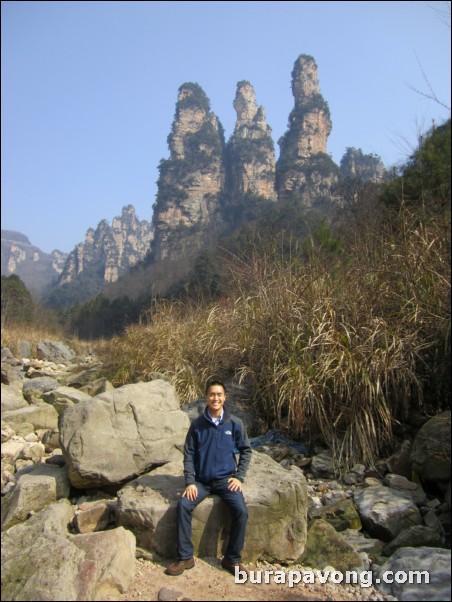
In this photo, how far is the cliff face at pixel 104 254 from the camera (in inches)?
3536

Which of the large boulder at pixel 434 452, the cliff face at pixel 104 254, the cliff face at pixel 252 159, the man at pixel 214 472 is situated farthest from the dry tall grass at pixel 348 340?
the cliff face at pixel 104 254

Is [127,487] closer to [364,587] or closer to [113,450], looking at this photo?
[113,450]

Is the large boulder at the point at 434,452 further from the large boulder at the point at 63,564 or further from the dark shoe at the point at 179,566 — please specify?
the large boulder at the point at 63,564

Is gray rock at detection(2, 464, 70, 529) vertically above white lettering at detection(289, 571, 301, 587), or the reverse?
gray rock at detection(2, 464, 70, 529)

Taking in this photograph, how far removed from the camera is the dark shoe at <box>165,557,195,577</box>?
2389 millimetres

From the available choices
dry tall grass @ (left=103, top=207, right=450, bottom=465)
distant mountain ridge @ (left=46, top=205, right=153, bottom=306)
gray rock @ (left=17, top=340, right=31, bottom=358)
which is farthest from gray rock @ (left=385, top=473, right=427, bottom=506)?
distant mountain ridge @ (left=46, top=205, right=153, bottom=306)

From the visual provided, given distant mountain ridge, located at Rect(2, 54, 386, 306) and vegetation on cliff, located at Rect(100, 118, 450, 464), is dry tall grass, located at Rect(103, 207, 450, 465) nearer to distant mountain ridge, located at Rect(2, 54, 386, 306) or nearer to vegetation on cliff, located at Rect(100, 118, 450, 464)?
vegetation on cliff, located at Rect(100, 118, 450, 464)

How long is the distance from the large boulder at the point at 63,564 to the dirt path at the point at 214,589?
0.09 m

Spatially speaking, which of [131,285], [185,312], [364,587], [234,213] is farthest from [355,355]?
[234,213]

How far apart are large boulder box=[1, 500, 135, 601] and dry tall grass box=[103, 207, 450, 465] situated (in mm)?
1854

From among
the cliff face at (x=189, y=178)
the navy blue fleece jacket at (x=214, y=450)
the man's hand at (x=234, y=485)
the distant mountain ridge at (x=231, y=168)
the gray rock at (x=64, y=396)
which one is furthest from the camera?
the cliff face at (x=189, y=178)

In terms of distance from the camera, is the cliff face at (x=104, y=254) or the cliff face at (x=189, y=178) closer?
the cliff face at (x=189, y=178)

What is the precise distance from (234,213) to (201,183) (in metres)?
9.20

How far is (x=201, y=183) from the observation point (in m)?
65.7
